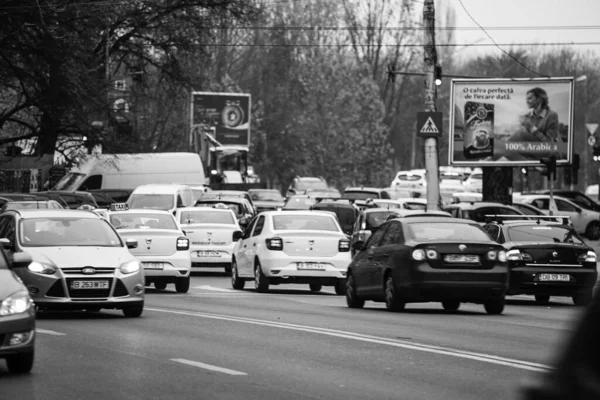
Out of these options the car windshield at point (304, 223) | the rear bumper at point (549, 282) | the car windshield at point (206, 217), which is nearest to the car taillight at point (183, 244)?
the car windshield at point (304, 223)

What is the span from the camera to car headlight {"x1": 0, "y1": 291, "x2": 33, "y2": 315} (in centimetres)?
1102

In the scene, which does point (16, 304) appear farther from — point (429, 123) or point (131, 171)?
point (131, 171)

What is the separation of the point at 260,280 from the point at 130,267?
8300 mm

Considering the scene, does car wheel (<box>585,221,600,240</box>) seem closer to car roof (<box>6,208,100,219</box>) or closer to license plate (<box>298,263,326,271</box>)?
license plate (<box>298,263,326,271</box>)

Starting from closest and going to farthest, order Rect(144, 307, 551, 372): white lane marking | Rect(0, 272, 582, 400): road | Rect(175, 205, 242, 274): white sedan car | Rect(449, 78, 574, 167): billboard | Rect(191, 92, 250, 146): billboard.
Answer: Rect(0, 272, 582, 400): road → Rect(144, 307, 551, 372): white lane marking → Rect(175, 205, 242, 274): white sedan car → Rect(449, 78, 574, 167): billboard → Rect(191, 92, 250, 146): billboard

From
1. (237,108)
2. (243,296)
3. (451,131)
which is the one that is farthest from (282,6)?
(243,296)

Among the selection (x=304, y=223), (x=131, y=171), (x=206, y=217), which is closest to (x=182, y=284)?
(x=304, y=223)

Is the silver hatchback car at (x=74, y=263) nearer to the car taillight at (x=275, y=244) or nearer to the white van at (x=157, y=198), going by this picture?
the car taillight at (x=275, y=244)

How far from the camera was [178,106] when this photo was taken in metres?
80.2

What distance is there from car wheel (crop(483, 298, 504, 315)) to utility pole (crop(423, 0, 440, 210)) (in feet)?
49.3

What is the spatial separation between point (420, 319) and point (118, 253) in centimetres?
397

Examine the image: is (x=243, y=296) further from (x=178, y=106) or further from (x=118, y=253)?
(x=178, y=106)

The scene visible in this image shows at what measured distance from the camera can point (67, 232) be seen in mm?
19016

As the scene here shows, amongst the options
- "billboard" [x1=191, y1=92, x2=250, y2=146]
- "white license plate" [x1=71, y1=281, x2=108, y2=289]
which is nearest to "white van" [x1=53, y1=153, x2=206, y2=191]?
"billboard" [x1=191, y1=92, x2=250, y2=146]
